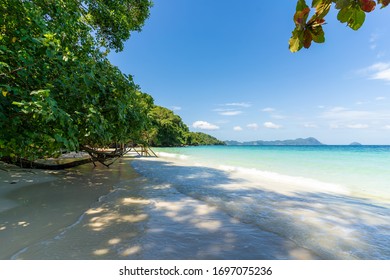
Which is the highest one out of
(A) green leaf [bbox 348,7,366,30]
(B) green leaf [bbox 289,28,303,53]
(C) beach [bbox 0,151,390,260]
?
(A) green leaf [bbox 348,7,366,30]

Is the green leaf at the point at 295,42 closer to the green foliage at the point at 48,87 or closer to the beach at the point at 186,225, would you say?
the beach at the point at 186,225

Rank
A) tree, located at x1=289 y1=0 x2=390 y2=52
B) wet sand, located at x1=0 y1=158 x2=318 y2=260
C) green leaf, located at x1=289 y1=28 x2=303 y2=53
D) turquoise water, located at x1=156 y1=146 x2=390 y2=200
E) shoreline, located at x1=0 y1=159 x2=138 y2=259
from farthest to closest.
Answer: turquoise water, located at x1=156 y1=146 x2=390 y2=200 < shoreline, located at x1=0 y1=159 x2=138 y2=259 < wet sand, located at x1=0 y1=158 x2=318 y2=260 < green leaf, located at x1=289 y1=28 x2=303 y2=53 < tree, located at x1=289 y1=0 x2=390 y2=52

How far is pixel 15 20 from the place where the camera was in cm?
525

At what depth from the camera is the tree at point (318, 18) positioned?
111 centimetres

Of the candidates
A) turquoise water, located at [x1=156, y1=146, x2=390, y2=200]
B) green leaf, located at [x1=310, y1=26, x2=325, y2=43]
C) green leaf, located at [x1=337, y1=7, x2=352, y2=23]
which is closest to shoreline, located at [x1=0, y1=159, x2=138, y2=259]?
green leaf, located at [x1=310, y1=26, x2=325, y2=43]

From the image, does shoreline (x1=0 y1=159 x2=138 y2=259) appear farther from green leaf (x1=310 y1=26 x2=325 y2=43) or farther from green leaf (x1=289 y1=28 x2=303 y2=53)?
green leaf (x1=310 y1=26 x2=325 y2=43)

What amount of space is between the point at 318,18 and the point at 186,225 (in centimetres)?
457

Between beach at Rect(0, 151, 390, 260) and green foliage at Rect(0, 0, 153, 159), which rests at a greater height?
green foliage at Rect(0, 0, 153, 159)

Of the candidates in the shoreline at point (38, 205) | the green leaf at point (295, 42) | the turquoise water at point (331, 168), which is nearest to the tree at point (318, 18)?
the green leaf at point (295, 42)

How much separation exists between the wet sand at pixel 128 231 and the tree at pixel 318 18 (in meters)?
3.43

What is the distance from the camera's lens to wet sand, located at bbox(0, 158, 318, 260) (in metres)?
3.57

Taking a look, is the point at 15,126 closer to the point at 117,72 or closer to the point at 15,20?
the point at 15,20

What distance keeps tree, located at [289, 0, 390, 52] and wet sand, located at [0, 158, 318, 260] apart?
343 centimetres
